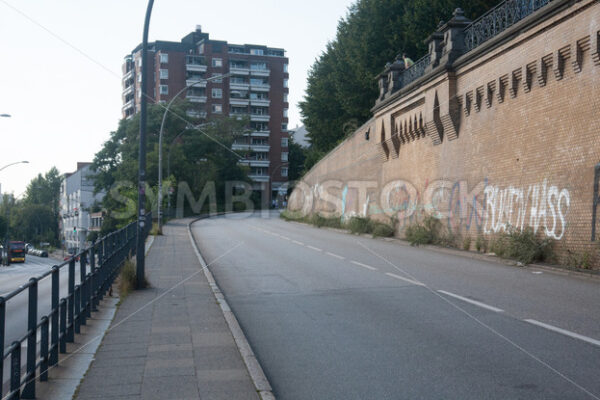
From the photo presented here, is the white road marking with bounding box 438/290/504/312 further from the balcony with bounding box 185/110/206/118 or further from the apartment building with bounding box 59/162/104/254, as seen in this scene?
the balcony with bounding box 185/110/206/118

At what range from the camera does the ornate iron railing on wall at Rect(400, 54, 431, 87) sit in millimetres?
25500

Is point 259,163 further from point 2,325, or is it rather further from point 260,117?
point 2,325

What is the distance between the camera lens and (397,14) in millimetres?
40250

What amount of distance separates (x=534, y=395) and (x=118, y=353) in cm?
419

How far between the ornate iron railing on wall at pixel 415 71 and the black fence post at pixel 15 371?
2220 centimetres

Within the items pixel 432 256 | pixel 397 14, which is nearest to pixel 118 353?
pixel 432 256

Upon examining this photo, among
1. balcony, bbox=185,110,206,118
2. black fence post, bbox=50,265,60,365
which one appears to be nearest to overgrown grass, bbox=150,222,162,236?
black fence post, bbox=50,265,60,365

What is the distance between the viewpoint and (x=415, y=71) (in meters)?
27.1

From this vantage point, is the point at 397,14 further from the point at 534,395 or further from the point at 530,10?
the point at 534,395

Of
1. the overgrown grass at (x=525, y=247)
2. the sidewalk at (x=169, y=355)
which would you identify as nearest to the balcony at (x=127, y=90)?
the overgrown grass at (x=525, y=247)

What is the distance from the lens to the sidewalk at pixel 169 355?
Answer: 17.3ft

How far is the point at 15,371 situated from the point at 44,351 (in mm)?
1302

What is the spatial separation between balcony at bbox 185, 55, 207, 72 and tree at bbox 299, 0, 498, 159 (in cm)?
6086

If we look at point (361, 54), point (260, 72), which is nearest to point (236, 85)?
point (260, 72)
